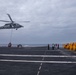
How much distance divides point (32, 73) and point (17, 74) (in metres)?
0.97

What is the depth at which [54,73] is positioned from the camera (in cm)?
1581

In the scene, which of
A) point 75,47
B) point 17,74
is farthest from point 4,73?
point 75,47

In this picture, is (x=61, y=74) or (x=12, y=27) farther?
(x=12, y=27)

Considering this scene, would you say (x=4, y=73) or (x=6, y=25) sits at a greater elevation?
(x=6, y=25)

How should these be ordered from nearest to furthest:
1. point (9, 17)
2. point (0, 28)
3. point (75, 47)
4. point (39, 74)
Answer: point (39, 74)
point (75, 47)
point (0, 28)
point (9, 17)

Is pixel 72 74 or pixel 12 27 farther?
pixel 12 27

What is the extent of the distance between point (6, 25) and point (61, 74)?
8391 centimetres

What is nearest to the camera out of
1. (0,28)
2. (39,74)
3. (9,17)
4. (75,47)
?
(39,74)

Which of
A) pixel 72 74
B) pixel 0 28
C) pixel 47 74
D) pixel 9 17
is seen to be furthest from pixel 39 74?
pixel 9 17

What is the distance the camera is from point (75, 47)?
49625mm

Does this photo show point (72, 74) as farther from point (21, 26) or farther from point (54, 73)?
point (21, 26)

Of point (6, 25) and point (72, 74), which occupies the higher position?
point (6, 25)

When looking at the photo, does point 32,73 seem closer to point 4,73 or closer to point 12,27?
point 4,73

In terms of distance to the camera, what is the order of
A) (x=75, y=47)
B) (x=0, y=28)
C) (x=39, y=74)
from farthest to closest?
1. (x=0, y=28)
2. (x=75, y=47)
3. (x=39, y=74)
